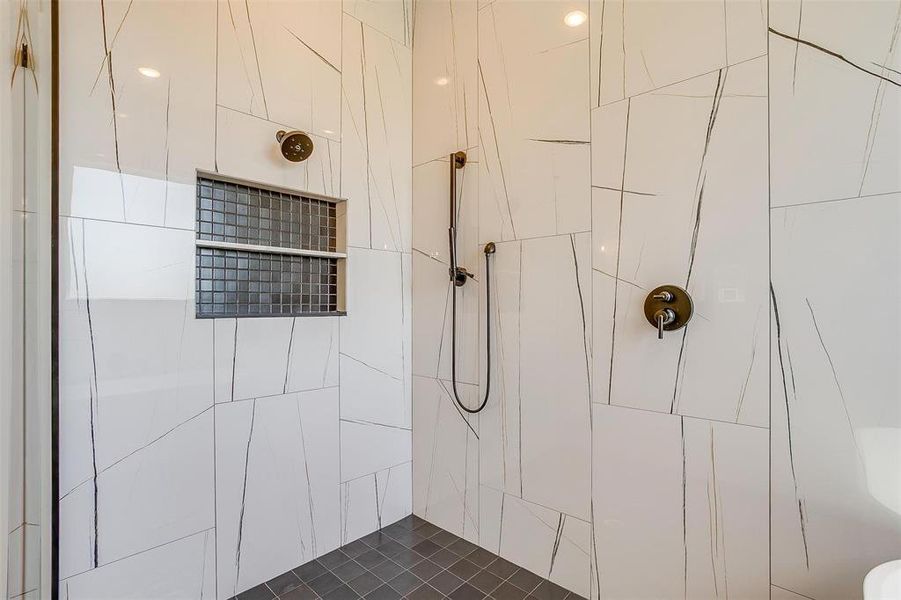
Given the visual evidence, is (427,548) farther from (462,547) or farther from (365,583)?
(365,583)

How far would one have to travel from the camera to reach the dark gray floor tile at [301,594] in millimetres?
1671

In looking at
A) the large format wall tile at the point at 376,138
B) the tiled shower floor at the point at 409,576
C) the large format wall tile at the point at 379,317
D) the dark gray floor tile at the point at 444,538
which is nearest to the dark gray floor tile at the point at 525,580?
the tiled shower floor at the point at 409,576

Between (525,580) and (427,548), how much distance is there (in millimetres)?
482

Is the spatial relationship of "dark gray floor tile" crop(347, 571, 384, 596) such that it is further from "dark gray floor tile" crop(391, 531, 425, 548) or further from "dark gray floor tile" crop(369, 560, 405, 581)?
"dark gray floor tile" crop(391, 531, 425, 548)

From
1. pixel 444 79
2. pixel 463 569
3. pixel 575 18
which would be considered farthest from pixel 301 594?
pixel 575 18

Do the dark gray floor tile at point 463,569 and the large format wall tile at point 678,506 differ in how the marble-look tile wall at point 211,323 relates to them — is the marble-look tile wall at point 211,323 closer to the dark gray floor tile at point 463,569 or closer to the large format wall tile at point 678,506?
the dark gray floor tile at point 463,569

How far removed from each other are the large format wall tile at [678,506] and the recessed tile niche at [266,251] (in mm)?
1368

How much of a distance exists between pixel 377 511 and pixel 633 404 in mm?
1394

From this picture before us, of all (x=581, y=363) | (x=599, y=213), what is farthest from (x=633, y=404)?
(x=599, y=213)

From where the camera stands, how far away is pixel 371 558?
1938 mm

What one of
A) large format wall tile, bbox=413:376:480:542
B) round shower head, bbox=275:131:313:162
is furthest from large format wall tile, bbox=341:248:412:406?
round shower head, bbox=275:131:313:162

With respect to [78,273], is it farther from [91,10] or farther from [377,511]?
[377,511]

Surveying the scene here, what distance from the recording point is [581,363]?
1.68 metres

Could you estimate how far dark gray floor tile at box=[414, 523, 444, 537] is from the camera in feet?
7.00
